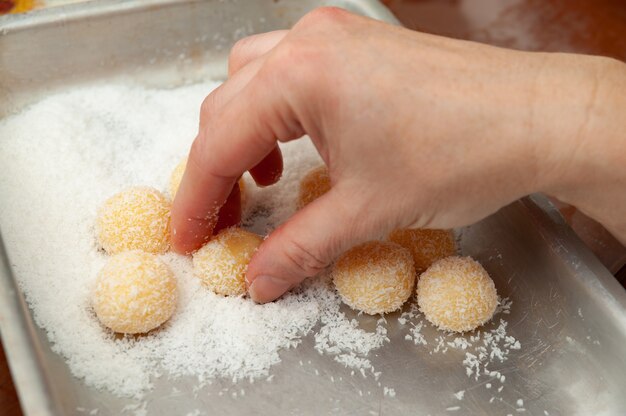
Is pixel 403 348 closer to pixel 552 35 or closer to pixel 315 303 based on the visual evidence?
pixel 315 303

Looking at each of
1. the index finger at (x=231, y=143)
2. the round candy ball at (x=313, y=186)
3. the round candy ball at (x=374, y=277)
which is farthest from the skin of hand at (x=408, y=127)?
the round candy ball at (x=313, y=186)

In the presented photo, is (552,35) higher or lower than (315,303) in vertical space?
higher

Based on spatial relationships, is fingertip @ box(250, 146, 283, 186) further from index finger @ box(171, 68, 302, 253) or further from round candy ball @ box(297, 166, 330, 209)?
index finger @ box(171, 68, 302, 253)

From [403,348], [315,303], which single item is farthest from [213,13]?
[403,348]

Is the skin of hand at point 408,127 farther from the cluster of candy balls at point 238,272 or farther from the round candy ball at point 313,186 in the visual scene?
the round candy ball at point 313,186

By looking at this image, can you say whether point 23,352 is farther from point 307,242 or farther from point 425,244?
point 425,244

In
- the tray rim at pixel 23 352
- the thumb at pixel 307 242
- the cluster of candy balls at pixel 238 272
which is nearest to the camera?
the tray rim at pixel 23 352
